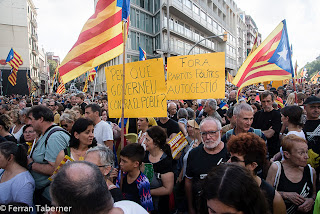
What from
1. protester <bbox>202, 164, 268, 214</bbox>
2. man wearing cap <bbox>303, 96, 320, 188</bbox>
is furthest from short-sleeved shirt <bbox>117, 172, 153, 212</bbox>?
man wearing cap <bbox>303, 96, 320, 188</bbox>

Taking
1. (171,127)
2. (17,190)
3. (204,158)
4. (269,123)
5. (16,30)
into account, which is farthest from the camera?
(16,30)

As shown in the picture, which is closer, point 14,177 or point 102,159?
point 102,159

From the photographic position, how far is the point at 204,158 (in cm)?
259

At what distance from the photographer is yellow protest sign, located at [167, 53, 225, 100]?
126 inches

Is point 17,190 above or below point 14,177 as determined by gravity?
below

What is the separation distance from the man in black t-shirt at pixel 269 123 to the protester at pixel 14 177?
3958mm

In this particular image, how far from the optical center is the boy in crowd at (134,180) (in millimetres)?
2379

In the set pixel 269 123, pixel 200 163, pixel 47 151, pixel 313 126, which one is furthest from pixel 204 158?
pixel 269 123

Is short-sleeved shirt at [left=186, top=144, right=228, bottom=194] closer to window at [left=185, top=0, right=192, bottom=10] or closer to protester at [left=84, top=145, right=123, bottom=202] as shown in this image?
protester at [left=84, top=145, right=123, bottom=202]

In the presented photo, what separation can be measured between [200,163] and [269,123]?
253 cm

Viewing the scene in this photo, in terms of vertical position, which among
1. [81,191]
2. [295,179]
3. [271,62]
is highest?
[271,62]

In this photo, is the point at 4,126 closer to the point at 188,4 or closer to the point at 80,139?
the point at 80,139

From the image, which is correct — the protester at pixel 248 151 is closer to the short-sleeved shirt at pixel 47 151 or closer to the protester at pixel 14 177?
the short-sleeved shirt at pixel 47 151

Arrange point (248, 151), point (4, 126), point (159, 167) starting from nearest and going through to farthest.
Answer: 1. point (248, 151)
2. point (159, 167)
3. point (4, 126)
